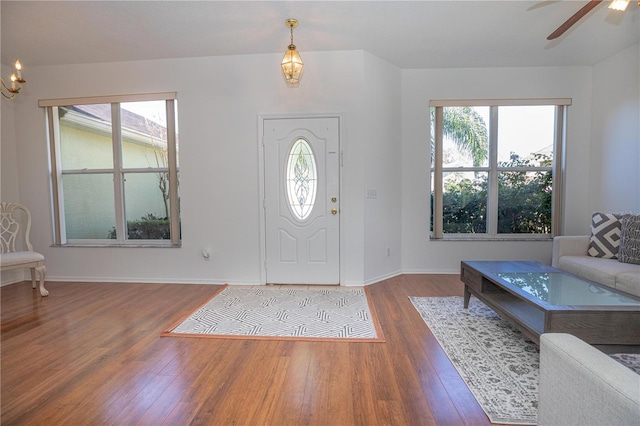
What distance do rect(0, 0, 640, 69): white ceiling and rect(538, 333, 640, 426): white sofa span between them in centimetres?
279

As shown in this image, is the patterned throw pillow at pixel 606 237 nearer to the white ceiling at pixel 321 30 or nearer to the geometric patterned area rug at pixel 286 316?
the white ceiling at pixel 321 30

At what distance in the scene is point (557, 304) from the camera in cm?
181

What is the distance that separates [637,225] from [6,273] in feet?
24.0

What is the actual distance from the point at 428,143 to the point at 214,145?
9.63 feet

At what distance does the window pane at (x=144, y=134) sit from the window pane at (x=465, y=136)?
397 cm

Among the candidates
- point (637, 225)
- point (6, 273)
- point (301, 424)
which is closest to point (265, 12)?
point (301, 424)

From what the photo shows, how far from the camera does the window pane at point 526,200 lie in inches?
164

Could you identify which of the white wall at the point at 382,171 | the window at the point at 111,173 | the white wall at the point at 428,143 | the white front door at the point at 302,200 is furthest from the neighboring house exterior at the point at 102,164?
the white wall at the point at 428,143

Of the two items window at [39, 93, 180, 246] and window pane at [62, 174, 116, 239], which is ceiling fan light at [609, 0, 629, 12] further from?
window pane at [62, 174, 116, 239]

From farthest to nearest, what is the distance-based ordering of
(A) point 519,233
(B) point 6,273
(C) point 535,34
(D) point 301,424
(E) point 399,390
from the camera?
(A) point 519,233 < (B) point 6,273 < (C) point 535,34 < (E) point 399,390 < (D) point 301,424

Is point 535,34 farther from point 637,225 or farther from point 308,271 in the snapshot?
point 308,271

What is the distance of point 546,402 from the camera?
0.99 metres

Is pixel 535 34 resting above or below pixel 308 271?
above

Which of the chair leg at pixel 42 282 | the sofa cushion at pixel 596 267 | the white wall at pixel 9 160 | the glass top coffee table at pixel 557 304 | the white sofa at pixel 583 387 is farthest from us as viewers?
the white wall at pixel 9 160
